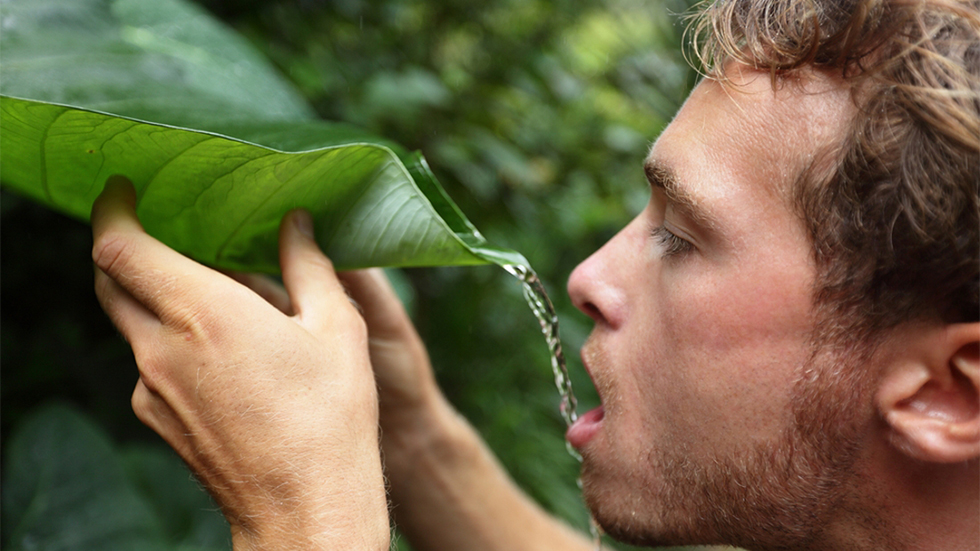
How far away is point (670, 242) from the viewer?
1194mm

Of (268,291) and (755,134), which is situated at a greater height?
(755,134)

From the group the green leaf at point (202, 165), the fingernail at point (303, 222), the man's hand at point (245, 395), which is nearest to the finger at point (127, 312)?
the man's hand at point (245, 395)

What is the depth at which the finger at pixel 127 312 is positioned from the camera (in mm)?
969

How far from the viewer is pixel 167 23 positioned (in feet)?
4.85

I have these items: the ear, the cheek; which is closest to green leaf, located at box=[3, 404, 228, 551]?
the cheek

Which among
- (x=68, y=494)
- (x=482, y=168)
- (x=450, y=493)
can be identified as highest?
(x=482, y=168)

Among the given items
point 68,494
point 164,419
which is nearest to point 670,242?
point 164,419

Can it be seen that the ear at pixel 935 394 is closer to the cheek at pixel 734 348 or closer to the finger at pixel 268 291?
the cheek at pixel 734 348

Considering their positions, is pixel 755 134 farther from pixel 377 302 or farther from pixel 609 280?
pixel 377 302

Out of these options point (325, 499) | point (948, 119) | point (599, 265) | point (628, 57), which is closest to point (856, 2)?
point (948, 119)

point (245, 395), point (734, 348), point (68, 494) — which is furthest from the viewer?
point (68, 494)

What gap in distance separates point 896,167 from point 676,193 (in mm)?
301

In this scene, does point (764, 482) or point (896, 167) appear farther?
point (764, 482)

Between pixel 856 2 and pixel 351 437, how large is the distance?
952mm
